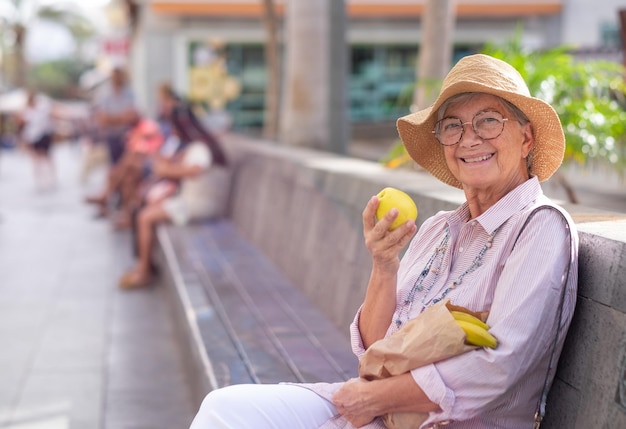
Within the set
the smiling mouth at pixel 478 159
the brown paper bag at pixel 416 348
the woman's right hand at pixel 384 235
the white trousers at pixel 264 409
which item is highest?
the smiling mouth at pixel 478 159

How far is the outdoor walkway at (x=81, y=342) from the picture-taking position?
547 centimetres

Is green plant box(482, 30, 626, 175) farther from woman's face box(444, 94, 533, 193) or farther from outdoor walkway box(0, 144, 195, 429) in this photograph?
woman's face box(444, 94, 533, 193)

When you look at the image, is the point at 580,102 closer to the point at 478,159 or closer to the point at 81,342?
the point at 478,159

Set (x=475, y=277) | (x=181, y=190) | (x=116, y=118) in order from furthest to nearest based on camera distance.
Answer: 1. (x=116, y=118)
2. (x=181, y=190)
3. (x=475, y=277)

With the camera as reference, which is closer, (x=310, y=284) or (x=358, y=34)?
(x=310, y=284)

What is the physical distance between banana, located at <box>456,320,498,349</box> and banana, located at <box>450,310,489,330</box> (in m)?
0.03

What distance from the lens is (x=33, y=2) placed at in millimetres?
52875

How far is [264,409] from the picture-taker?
2746 millimetres

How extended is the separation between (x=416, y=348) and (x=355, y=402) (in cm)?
31

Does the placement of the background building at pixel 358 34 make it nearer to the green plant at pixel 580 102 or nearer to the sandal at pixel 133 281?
the sandal at pixel 133 281

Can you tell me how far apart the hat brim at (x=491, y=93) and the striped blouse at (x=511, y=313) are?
0.15 meters

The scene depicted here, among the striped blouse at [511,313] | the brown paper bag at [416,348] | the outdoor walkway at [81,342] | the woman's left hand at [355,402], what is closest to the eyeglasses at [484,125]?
the striped blouse at [511,313]

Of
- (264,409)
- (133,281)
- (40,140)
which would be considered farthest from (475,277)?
(40,140)

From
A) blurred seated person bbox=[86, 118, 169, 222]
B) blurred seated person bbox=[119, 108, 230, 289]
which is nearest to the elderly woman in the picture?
blurred seated person bbox=[119, 108, 230, 289]
